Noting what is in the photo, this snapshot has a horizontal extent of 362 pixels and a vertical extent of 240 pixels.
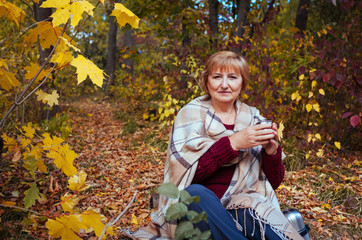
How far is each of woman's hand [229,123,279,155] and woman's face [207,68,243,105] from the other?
38cm

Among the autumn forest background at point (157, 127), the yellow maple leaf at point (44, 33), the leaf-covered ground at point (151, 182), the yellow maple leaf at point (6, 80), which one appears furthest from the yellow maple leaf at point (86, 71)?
the leaf-covered ground at point (151, 182)

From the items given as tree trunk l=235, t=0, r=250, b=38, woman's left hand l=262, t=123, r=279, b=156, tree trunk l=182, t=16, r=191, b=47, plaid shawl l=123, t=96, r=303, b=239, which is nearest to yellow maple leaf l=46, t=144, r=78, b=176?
plaid shawl l=123, t=96, r=303, b=239

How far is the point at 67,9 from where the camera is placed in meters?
1.41

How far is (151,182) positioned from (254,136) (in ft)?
6.83

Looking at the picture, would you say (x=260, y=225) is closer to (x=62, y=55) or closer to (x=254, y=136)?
(x=254, y=136)

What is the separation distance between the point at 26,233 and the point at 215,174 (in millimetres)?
1498

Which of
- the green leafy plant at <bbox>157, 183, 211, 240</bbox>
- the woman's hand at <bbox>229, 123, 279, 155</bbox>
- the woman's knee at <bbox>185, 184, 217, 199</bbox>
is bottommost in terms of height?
Result: the woman's knee at <bbox>185, 184, 217, 199</bbox>

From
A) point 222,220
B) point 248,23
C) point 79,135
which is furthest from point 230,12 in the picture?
point 222,220

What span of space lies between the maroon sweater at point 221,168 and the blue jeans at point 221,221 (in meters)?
0.22

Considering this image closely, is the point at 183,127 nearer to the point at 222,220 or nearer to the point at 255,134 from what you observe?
the point at 255,134

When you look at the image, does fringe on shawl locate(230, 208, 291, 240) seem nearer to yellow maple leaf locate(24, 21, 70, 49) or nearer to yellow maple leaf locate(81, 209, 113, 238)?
yellow maple leaf locate(81, 209, 113, 238)

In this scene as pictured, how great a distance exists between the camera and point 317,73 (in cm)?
357

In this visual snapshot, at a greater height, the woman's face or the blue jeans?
the woman's face

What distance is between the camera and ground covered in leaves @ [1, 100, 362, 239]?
9.36ft
